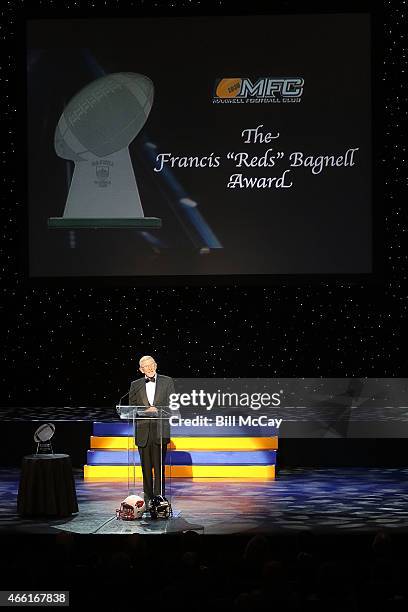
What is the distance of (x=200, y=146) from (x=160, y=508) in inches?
166

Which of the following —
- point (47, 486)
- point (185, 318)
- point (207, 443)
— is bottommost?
point (47, 486)

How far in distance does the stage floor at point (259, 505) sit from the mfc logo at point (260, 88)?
3.58 metres

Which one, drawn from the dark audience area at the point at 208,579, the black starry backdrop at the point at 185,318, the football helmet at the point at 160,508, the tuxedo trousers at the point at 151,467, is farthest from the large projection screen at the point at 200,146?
the dark audience area at the point at 208,579

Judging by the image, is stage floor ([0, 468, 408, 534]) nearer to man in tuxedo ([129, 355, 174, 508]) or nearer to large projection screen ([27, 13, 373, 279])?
man in tuxedo ([129, 355, 174, 508])

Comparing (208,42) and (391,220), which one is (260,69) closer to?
(208,42)

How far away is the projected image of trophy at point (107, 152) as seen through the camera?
440 inches

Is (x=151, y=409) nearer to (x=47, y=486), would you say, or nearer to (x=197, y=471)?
(x=47, y=486)

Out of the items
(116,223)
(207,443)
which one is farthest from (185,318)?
(207,443)

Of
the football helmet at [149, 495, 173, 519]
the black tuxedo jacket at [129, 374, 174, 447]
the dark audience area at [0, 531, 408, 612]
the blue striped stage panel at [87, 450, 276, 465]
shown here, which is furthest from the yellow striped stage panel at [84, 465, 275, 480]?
the dark audience area at [0, 531, 408, 612]

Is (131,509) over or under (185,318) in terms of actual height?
under

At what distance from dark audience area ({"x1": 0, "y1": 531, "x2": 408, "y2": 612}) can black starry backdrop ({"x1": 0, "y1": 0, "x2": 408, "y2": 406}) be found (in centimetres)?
667

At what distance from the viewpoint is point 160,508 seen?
26.9ft

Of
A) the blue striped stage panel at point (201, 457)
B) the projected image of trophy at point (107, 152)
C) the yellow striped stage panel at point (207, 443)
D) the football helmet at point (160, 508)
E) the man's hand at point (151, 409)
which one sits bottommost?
the football helmet at point (160, 508)

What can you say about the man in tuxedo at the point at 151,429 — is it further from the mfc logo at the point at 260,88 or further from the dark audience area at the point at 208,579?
the mfc logo at the point at 260,88
